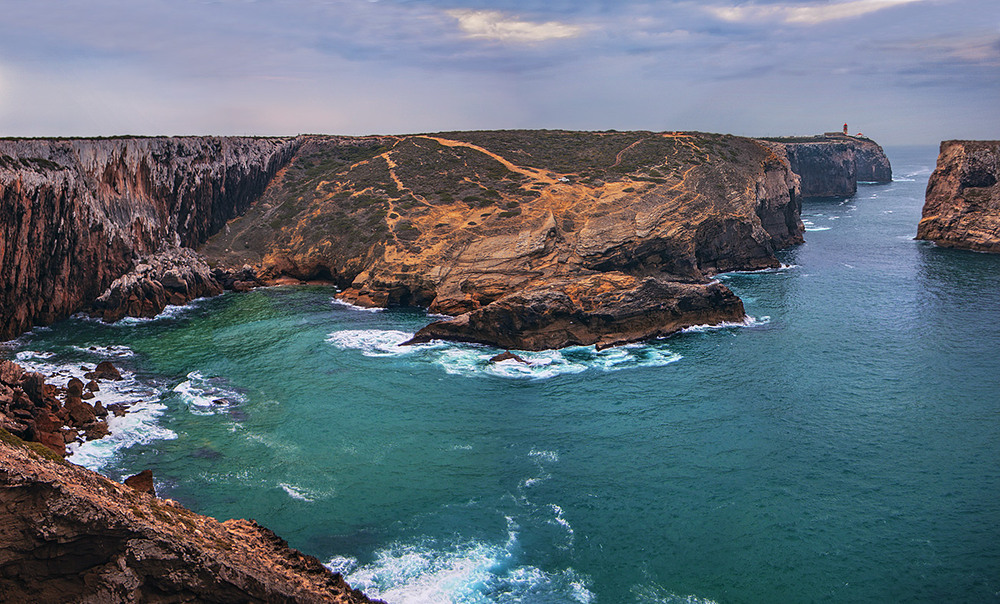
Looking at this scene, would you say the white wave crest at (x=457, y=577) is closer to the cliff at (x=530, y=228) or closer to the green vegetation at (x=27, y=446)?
the green vegetation at (x=27, y=446)

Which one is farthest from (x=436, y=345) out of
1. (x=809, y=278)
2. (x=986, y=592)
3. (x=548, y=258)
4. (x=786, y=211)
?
(x=786, y=211)

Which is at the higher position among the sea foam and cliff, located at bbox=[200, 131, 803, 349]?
cliff, located at bbox=[200, 131, 803, 349]

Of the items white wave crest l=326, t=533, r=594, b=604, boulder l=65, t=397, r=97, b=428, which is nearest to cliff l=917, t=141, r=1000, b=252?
white wave crest l=326, t=533, r=594, b=604

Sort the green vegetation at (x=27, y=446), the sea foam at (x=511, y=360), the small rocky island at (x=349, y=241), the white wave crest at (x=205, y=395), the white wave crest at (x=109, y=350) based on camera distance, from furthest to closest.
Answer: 1. the white wave crest at (x=109, y=350)
2. the sea foam at (x=511, y=360)
3. the white wave crest at (x=205, y=395)
4. the small rocky island at (x=349, y=241)
5. the green vegetation at (x=27, y=446)

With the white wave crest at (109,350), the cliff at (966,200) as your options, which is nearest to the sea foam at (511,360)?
the white wave crest at (109,350)

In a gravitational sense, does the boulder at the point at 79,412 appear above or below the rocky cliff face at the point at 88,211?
below

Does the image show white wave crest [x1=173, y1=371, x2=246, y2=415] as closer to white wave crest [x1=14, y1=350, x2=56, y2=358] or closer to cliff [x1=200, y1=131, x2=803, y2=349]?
white wave crest [x1=14, y1=350, x2=56, y2=358]

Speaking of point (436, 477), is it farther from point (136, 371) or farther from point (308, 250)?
point (308, 250)
